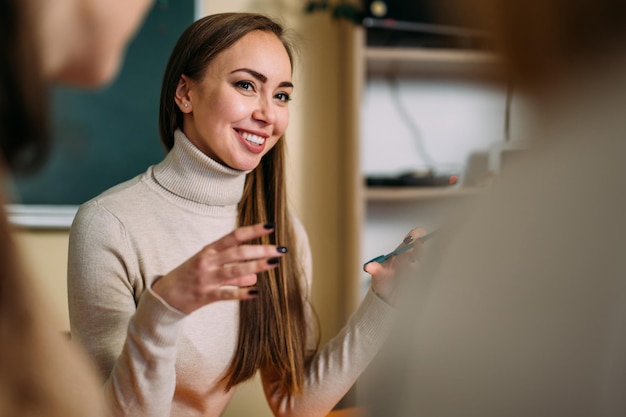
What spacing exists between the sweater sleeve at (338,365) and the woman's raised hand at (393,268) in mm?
36

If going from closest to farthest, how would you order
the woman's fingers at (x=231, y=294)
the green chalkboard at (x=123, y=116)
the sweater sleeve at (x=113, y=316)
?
the woman's fingers at (x=231, y=294)
the sweater sleeve at (x=113, y=316)
the green chalkboard at (x=123, y=116)

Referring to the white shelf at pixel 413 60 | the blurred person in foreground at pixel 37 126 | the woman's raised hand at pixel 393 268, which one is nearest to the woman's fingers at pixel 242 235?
the blurred person in foreground at pixel 37 126

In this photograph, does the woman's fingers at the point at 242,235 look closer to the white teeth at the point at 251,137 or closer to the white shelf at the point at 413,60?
the white teeth at the point at 251,137

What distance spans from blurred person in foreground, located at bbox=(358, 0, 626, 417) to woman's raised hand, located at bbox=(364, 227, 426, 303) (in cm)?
34

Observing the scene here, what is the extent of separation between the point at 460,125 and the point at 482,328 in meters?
1.71

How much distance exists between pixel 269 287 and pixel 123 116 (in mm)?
1036

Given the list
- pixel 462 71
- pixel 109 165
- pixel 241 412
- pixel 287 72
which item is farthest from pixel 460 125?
pixel 287 72

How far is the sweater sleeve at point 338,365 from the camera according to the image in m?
0.86

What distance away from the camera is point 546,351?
1.32 ft

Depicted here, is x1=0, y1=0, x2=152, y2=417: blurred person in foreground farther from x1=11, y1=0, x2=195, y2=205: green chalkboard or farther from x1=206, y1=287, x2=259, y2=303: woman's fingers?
x1=11, y1=0, x2=195, y2=205: green chalkboard

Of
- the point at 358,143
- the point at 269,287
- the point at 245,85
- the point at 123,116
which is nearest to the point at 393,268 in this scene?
the point at 269,287

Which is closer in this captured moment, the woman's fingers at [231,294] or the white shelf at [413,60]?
the woman's fingers at [231,294]

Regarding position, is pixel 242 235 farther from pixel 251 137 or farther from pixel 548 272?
pixel 251 137

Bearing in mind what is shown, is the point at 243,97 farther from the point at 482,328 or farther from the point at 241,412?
the point at 241,412
